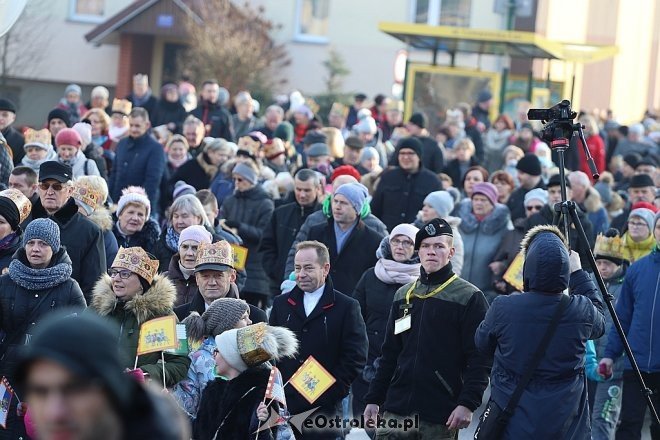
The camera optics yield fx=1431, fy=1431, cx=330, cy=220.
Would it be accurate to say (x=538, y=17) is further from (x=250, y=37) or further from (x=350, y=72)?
(x=250, y=37)

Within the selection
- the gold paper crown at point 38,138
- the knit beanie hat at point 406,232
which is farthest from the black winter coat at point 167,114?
the knit beanie hat at point 406,232

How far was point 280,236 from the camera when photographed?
502 inches

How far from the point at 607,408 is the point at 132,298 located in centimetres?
389

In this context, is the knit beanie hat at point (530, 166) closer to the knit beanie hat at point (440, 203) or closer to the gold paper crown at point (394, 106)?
the knit beanie hat at point (440, 203)

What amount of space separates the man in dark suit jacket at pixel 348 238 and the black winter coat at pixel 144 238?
127 centimetres

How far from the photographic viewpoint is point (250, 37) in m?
35.3

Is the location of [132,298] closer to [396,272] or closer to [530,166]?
[396,272]

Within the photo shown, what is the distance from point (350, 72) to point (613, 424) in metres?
27.6

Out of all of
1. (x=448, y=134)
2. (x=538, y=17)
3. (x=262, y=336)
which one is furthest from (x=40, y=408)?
(x=538, y=17)

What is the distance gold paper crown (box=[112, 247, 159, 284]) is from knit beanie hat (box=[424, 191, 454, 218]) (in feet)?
14.0

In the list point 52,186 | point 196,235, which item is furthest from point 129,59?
point 196,235

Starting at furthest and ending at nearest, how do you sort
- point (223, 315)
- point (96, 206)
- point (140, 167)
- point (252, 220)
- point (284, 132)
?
point (284, 132) < point (140, 167) < point (252, 220) < point (96, 206) < point (223, 315)

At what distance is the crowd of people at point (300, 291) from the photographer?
6879mm

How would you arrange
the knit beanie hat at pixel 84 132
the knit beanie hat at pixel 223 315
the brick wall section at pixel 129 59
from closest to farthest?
the knit beanie hat at pixel 223 315
the knit beanie hat at pixel 84 132
the brick wall section at pixel 129 59
